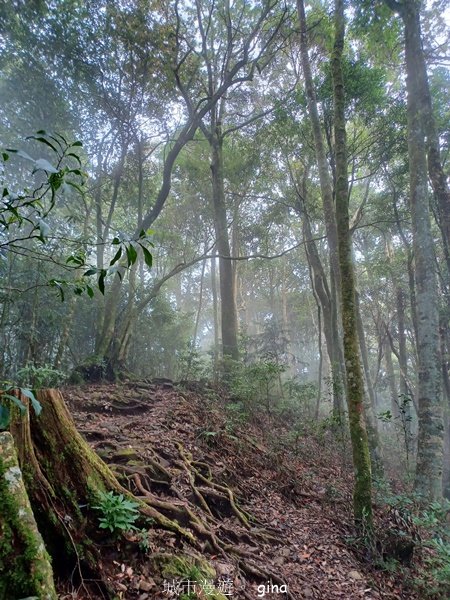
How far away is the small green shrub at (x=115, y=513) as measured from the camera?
2.69 metres

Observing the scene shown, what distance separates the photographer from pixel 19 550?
5.62 feet

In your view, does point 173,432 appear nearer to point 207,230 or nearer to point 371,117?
point 371,117

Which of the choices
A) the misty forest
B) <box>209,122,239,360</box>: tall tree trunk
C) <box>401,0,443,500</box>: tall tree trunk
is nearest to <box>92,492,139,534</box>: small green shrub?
the misty forest

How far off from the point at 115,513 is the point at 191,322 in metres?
15.3

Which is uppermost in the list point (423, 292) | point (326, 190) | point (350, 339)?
point (326, 190)

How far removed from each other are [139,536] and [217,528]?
4.94 ft

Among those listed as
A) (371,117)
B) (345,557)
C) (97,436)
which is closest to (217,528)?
(345,557)

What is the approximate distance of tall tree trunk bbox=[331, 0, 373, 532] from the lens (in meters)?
4.69

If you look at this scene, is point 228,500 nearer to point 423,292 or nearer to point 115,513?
point 115,513

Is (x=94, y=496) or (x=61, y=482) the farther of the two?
→ (x=94, y=496)

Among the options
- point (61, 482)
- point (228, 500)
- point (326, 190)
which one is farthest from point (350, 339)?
point (326, 190)

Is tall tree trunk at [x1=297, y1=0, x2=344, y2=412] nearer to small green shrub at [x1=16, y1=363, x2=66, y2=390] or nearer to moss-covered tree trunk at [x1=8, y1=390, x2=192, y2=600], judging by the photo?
small green shrub at [x1=16, y1=363, x2=66, y2=390]

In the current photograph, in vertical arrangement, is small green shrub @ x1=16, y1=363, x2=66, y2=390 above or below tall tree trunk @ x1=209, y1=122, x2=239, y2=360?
below

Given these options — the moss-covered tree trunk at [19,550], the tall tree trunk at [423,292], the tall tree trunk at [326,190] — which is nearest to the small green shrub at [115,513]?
the moss-covered tree trunk at [19,550]
